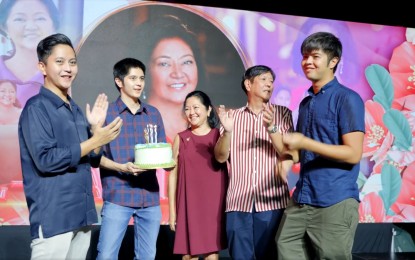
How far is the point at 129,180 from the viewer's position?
2.48 metres

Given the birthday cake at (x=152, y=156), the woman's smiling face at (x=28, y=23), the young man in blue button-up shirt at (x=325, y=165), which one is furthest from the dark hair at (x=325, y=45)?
the woman's smiling face at (x=28, y=23)

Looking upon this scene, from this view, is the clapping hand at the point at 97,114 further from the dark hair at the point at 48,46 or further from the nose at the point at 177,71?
the nose at the point at 177,71

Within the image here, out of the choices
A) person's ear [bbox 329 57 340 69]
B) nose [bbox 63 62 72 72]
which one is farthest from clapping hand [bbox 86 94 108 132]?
person's ear [bbox 329 57 340 69]

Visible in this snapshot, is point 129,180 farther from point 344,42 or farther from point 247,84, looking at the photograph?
point 344,42

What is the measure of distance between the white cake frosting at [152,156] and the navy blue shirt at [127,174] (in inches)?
7.9

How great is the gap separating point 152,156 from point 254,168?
0.67 m

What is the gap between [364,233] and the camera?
434 cm

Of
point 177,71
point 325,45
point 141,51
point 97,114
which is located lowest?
point 97,114

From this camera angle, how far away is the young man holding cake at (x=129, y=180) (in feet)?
7.89

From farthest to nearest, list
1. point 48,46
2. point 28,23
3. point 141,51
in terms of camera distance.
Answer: point 141,51 < point 28,23 < point 48,46

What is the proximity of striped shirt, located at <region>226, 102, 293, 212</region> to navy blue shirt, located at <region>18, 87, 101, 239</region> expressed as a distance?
38.7 inches

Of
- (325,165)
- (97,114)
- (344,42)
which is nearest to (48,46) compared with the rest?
(97,114)

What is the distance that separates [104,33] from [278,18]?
1.62 metres

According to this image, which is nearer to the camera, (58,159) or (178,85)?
(58,159)
